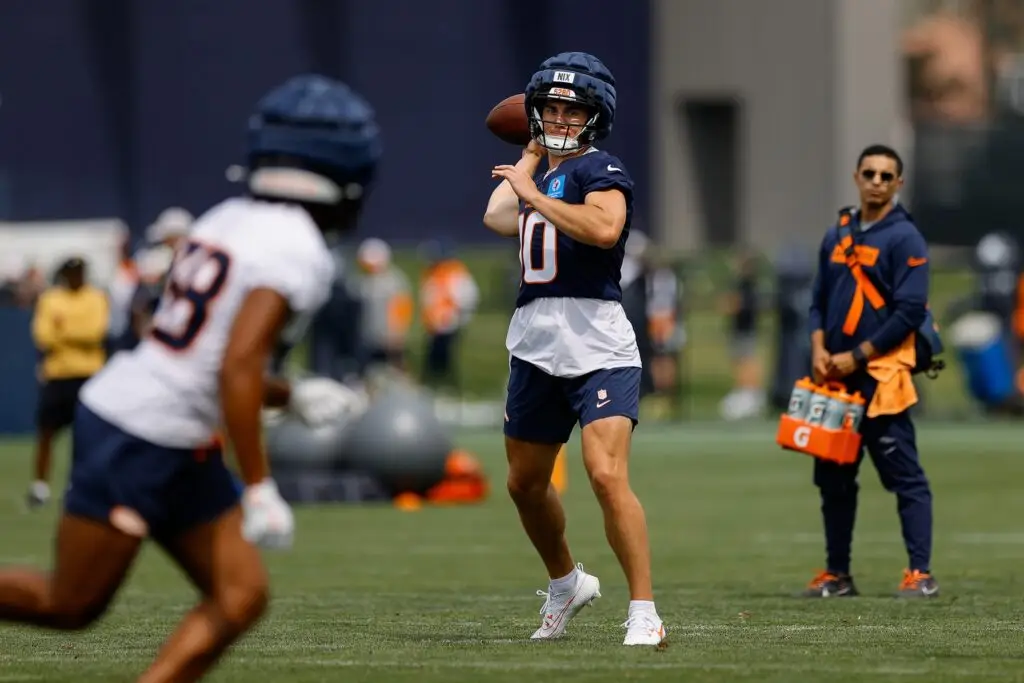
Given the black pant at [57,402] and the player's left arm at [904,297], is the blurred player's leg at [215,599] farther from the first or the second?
the black pant at [57,402]

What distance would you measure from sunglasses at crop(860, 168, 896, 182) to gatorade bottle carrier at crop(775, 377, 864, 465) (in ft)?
3.31

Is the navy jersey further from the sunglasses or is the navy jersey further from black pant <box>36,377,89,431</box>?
black pant <box>36,377,89,431</box>

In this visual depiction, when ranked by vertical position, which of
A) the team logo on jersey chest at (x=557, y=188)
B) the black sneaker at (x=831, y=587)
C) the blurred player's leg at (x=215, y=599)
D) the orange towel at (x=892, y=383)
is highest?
the team logo on jersey chest at (x=557, y=188)

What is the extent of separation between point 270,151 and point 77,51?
36.6 metres

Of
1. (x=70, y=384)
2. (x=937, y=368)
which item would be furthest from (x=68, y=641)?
(x=70, y=384)

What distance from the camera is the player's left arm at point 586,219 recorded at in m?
7.84

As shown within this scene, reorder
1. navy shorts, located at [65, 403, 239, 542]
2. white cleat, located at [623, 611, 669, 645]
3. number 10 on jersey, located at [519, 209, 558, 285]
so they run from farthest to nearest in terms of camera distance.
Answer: number 10 on jersey, located at [519, 209, 558, 285] < white cleat, located at [623, 611, 669, 645] < navy shorts, located at [65, 403, 239, 542]

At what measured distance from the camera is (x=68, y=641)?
8.59 metres

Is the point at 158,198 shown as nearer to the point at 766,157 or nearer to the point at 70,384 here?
the point at 766,157

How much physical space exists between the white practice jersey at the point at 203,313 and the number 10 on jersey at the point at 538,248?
91.1 inches

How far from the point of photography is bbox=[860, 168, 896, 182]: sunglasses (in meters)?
10.1

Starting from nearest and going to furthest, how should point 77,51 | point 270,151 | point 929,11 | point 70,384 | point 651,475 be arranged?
point 270,151 → point 70,384 → point 651,475 → point 77,51 → point 929,11

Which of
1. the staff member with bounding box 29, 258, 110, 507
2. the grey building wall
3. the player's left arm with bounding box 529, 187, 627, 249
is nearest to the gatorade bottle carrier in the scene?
the player's left arm with bounding box 529, 187, 627, 249

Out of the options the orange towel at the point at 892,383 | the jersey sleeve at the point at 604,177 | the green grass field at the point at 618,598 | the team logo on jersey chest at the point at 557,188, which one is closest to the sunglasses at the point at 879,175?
the orange towel at the point at 892,383
